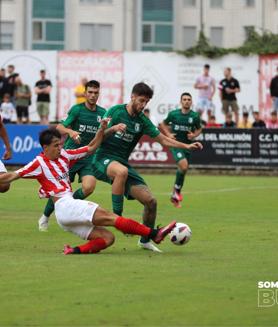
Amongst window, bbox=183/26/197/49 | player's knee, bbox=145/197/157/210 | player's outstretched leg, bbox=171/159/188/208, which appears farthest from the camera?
window, bbox=183/26/197/49

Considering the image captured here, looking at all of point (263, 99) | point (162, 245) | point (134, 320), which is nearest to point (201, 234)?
point (162, 245)

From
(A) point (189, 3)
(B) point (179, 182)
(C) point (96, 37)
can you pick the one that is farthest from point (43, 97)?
(A) point (189, 3)

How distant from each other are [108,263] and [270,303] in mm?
2963

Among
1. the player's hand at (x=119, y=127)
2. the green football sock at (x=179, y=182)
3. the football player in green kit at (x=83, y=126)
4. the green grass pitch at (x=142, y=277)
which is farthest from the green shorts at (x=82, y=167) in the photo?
the green football sock at (x=179, y=182)

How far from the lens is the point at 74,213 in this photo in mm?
13250

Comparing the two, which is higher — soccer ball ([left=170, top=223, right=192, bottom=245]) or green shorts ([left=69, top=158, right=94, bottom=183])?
green shorts ([left=69, top=158, right=94, bottom=183])

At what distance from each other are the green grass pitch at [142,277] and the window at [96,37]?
152ft

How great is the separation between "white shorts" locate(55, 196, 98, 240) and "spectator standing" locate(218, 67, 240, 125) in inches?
1121

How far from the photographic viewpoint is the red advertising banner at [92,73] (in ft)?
153

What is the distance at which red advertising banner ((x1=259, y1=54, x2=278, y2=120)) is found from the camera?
148 feet

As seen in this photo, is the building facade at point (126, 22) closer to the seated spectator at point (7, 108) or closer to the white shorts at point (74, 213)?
the seated spectator at point (7, 108)

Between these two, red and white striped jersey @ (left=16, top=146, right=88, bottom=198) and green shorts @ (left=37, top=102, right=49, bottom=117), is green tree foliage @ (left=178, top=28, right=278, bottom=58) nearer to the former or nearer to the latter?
green shorts @ (left=37, top=102, right=49, bottom=117)

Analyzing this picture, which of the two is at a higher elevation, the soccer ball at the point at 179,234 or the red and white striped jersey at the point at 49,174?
the red and white striped jersey at the point at 49,174

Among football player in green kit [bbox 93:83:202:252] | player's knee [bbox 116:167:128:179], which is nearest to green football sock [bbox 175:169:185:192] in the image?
football player in green kit [bbox 93:83:202:252]
